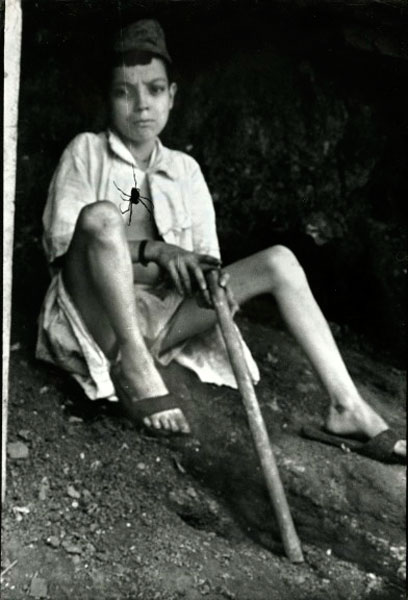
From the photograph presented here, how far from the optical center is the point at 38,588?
7.48ft

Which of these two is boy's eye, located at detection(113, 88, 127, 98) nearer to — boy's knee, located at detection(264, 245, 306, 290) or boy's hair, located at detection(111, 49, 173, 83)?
boy's hair, located at detection(111, 49, 173, 83)

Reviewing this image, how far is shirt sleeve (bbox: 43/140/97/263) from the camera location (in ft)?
8.20

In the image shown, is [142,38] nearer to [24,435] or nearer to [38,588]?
[24,435]

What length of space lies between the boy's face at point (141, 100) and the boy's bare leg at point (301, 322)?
0.50 metres

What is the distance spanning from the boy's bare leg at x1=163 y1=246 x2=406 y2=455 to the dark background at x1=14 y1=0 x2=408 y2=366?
0.28 feet

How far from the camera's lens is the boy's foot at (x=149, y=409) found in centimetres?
255

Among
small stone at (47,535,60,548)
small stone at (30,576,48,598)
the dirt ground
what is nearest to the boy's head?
the dirt ground

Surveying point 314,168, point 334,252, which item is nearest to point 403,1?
point 314,168

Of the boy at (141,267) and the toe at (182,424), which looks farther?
the toe at (182,424)

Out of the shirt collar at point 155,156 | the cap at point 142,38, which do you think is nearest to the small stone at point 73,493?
the shirt collar at point 155,156

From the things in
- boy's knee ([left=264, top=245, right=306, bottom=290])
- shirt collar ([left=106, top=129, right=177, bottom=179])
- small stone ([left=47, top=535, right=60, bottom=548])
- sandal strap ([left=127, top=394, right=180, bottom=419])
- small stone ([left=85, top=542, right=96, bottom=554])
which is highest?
shirt collar ([left=106, top=129, right=177, bottom=179])

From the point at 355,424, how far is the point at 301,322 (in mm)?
366

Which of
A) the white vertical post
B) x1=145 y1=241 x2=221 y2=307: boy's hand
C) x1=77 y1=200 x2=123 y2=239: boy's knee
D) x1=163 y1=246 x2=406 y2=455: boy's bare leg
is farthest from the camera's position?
x1=163 y1=246 x2=406 y2=455: boy's bare leg

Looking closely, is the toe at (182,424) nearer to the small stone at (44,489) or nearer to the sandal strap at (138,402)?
the sandal strap at (138,402)
